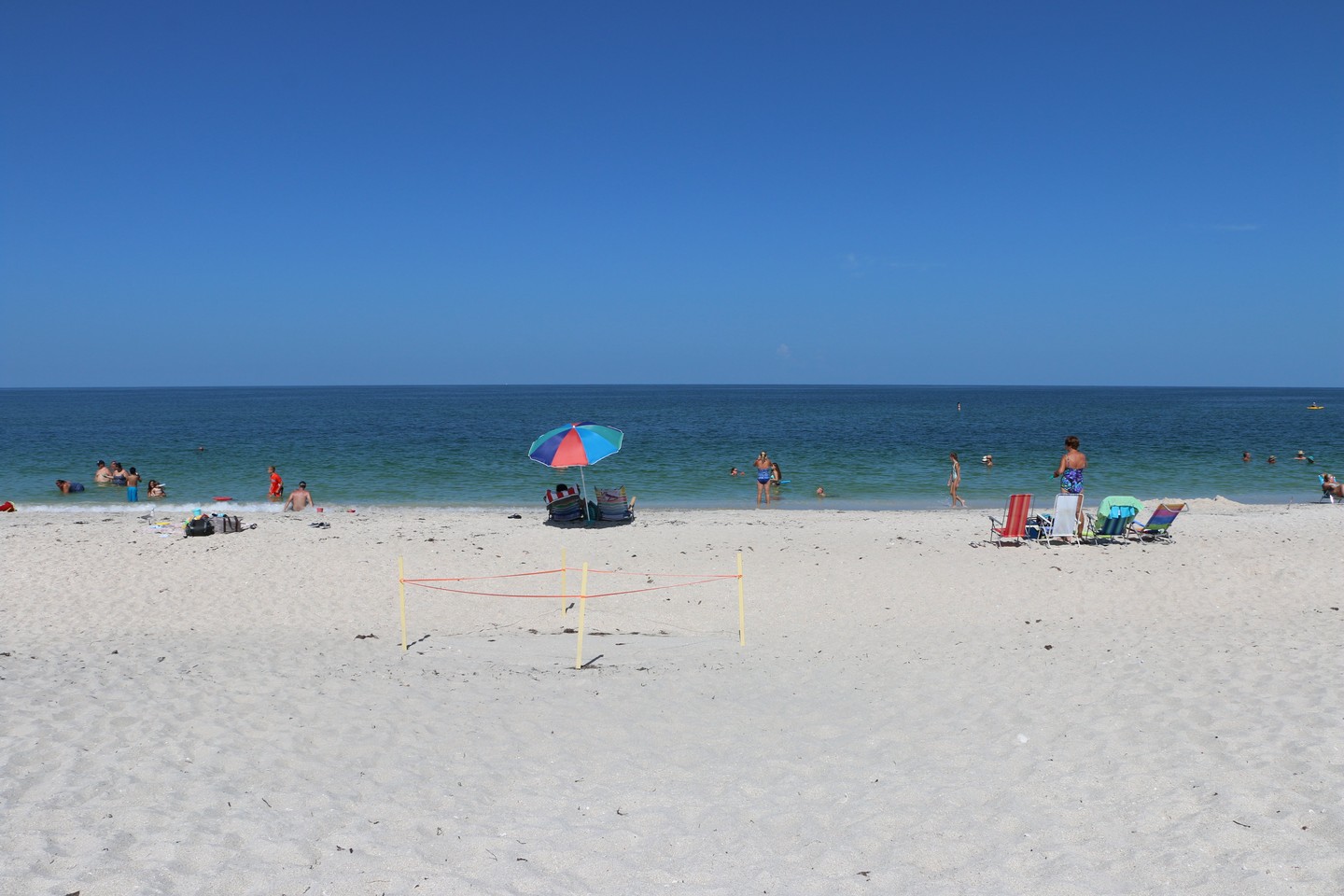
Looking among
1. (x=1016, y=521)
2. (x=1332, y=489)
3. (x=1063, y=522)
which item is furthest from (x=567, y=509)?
(x=1332, y=489)

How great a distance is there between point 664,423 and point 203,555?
52.4 metres

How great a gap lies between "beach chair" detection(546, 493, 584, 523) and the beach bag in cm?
663

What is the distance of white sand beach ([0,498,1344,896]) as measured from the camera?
4.42 m

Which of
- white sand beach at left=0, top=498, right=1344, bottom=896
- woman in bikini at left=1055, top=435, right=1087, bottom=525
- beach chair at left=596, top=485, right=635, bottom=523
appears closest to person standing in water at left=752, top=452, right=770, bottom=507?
beach chair at left=596, top=485, right=635, bottom=523

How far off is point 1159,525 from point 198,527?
17991 mm

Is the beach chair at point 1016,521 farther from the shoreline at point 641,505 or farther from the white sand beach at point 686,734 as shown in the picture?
the shoreline at point 641,505

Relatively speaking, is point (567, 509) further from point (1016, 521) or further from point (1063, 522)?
point (1063, 522)

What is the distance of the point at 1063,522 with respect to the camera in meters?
14.1

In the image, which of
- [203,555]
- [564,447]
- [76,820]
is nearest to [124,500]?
[203,555]

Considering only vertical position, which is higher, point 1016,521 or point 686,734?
point 1016,521

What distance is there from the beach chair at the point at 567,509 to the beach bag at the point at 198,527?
663 cm

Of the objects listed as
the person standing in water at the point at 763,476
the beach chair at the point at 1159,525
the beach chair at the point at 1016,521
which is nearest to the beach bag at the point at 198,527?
the person standing in water at the point at 763,476

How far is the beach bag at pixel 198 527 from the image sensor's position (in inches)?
612

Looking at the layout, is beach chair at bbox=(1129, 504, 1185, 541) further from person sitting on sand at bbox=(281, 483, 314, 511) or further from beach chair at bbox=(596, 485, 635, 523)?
person sitting on sand at bbox=(281, 483, 314, 511)
